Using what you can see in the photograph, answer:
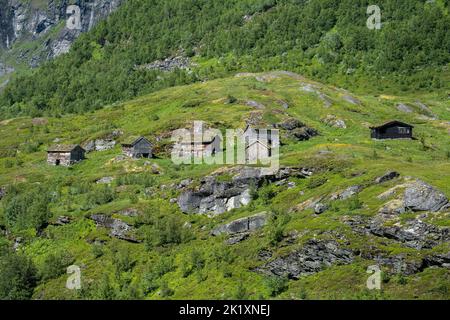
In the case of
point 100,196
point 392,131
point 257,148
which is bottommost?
point 100,196

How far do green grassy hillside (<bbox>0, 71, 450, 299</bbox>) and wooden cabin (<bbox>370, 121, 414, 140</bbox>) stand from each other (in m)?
A: 1.96

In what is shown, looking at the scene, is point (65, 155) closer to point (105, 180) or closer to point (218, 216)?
point (105, 180)

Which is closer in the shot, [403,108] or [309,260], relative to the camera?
[309,260]

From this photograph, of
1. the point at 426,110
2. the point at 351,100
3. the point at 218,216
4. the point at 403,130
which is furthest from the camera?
the point at 426,110

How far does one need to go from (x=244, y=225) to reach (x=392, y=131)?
51.3 m

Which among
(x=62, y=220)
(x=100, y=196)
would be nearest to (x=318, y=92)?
(x=100, y=196)

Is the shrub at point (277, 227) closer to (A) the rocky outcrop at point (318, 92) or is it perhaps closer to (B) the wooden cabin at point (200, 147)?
(B) the wooden cabin at point (200, 147)

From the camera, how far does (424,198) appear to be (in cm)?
7156

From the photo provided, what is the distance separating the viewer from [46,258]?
92.0 metres

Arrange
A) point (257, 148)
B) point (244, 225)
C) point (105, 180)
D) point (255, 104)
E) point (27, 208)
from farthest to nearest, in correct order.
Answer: point (255, 104) < point (105, 180) < point (257, 148) < point (27, 208) < point (244, 225)

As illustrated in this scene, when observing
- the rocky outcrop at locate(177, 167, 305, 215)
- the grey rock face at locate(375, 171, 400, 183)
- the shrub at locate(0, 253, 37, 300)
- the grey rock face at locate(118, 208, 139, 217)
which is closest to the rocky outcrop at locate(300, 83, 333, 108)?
the rocky outcrop at locate(177, 167, 305, 215)

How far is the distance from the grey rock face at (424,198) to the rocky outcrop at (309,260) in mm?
8866
